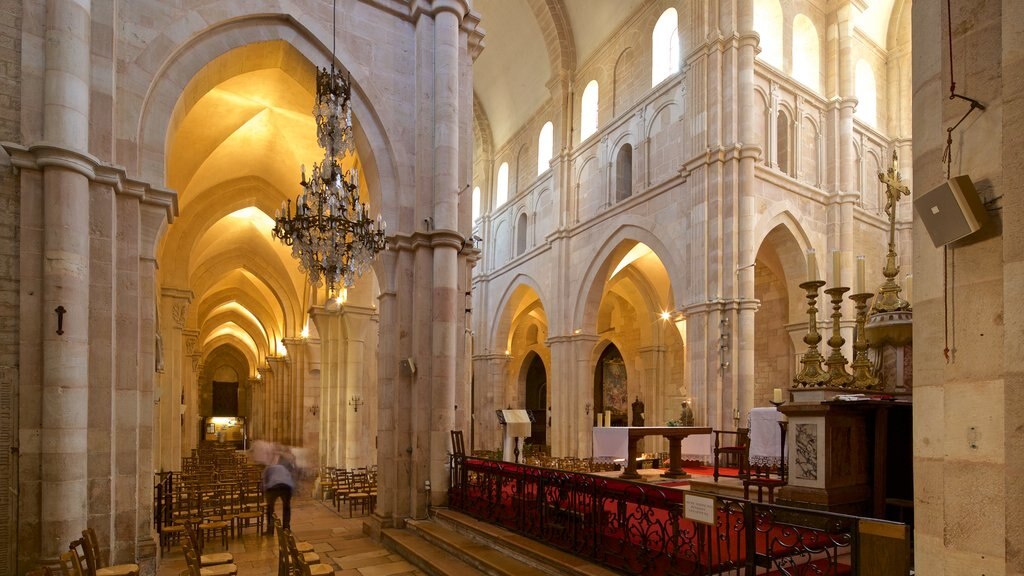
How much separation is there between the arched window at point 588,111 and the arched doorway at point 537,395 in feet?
46.2

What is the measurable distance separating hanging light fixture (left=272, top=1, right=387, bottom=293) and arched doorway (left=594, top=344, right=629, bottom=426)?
21769 mm

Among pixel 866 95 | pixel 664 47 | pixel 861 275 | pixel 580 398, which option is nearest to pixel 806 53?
pixel 866 95

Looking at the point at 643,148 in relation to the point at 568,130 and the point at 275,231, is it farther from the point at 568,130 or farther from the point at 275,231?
the point at 275,231

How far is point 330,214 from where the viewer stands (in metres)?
7.84

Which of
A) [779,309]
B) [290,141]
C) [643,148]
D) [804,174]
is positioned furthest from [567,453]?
[290,141]

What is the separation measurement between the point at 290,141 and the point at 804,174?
14.1 meters

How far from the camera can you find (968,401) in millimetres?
2848

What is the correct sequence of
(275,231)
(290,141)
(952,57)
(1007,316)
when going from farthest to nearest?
(290,141)
(275,231)
(952,57)
(1007,316)

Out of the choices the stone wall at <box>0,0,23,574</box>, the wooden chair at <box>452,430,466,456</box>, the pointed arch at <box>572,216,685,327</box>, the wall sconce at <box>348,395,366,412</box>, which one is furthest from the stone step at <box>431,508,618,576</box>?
the pointed arch at <box>572,216,685,327</box>

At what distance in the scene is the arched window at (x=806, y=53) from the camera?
1830cm

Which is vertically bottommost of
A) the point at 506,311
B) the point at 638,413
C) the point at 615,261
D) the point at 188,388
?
the point at 638,413

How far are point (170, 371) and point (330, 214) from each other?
9743mm

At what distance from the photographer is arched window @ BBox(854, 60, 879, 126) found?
19625mm

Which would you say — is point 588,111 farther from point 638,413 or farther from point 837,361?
point 837,361
